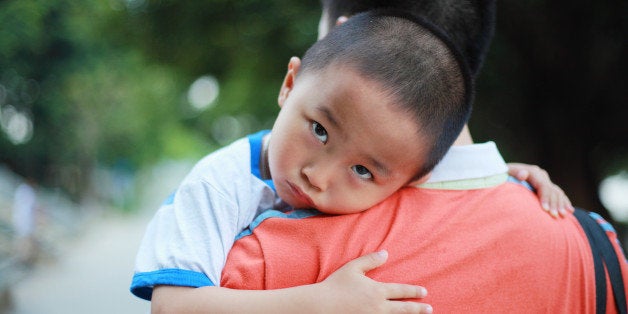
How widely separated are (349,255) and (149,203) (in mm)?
23526

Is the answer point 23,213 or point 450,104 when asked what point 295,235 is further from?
point 23,213

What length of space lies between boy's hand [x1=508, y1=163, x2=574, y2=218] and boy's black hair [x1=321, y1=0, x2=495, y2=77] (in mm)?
357

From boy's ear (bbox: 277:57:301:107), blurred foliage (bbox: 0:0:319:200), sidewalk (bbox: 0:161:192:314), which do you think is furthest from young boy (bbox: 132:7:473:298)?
sidewalk (bbox: 0:161:192:314)

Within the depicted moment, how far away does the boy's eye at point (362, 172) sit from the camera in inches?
57.4

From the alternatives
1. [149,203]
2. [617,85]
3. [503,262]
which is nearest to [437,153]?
[503,262]

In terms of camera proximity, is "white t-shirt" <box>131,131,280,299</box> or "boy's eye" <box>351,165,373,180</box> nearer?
"white t-shirt" <box>131,131,280,299</box>

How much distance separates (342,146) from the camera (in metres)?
1.40

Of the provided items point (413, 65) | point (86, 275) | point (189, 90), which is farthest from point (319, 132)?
point (86, 275)

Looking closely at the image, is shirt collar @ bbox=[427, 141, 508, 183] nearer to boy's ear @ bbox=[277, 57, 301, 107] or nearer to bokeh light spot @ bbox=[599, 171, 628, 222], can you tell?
boy's ear @ bbox=[277, 57, 301, 107]

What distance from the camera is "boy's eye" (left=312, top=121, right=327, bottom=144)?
4.68 feet

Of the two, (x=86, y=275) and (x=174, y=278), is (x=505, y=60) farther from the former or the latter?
(x=86, y=275)

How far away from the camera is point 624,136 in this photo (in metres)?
5.74

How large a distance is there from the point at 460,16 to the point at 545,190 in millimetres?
621

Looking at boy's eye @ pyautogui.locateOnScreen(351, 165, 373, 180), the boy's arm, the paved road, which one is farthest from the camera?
the paved road
